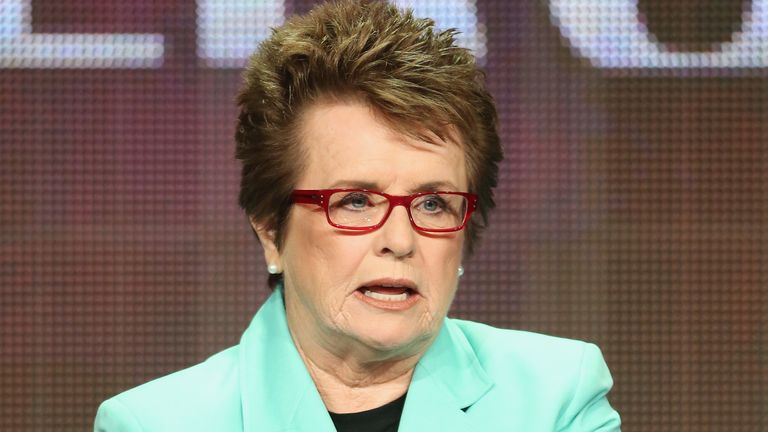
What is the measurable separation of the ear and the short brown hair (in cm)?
1

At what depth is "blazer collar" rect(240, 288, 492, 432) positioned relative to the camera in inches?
58.2

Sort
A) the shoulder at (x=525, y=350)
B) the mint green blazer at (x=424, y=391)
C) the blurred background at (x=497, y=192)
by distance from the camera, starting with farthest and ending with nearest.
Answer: the blurred background at (x=497, y=192), the shoulder at (x=525, y=350), the mint green blazer at (x=424, y=391)

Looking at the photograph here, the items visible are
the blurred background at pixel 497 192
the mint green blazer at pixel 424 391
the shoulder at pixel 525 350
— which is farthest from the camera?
the blurred background at pixel 497 192

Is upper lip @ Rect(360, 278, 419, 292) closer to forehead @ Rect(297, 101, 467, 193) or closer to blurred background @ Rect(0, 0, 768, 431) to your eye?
forehead @ Rect(297, 101, 467, 193)

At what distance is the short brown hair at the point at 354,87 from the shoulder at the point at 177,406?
9.2 inches

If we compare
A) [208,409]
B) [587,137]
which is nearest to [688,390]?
[587,137]

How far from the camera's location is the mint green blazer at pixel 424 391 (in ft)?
4.81

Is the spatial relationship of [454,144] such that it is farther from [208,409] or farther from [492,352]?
[208,409]

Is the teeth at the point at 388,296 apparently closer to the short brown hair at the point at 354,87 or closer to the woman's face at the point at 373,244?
the woman's face at the point at 373,244

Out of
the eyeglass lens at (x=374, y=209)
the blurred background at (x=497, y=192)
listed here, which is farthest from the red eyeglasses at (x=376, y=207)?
the blurred background at (x=497, y=192)

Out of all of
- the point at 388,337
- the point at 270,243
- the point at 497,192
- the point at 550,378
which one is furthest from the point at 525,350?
the point at 497,192

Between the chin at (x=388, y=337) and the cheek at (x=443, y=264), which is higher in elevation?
the cheek at (x=443, y=264)

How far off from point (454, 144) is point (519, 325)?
1.42 metres

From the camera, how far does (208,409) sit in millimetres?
1470
